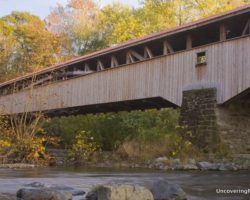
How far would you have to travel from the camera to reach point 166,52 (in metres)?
18.1

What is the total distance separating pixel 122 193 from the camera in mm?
5902

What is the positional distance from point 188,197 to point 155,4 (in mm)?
30758

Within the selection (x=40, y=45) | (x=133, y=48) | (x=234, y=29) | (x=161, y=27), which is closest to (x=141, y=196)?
(x=234, y=29)

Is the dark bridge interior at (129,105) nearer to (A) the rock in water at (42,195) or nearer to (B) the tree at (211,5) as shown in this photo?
(A) the rock in water at (42,195)

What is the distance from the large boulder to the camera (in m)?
5.82

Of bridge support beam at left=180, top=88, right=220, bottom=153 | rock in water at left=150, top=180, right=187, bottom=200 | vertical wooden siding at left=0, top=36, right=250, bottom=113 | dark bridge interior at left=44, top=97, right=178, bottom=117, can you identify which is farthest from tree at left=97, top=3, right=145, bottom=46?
rock in water at left=150, top=180, right=187, bottom=200

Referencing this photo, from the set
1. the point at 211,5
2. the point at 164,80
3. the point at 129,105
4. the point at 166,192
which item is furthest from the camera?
the point at 211,5

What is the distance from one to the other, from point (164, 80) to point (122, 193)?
12.3 meters

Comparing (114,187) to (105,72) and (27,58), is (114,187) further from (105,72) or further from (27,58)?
(27,58)

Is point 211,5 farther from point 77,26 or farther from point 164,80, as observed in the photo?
point 164,80

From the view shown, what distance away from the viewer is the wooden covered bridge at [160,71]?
50.5 ft

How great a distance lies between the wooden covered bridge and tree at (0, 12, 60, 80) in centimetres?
1434

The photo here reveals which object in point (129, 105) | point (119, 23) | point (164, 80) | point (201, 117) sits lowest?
point (201, 117)

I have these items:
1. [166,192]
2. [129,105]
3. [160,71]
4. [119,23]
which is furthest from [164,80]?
[119,23]
